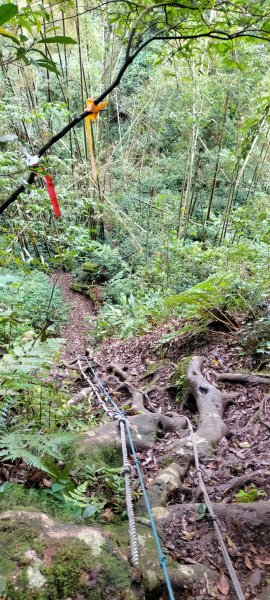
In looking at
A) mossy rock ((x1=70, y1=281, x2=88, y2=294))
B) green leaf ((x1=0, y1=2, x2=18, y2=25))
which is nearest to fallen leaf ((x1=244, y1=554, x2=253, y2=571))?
green leaf ((x1=0, y1=2, x2=18, y2=25))

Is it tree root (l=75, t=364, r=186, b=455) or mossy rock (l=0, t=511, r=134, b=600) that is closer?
mossy rock (l=0, t=511, r=134, b=600)

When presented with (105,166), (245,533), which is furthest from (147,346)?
(105,166)

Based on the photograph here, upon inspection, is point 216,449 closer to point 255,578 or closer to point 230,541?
point 230,541

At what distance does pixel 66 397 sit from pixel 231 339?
2035mm

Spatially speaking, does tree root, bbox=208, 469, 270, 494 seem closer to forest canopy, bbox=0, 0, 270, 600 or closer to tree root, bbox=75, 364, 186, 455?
forest canopy, bbox=0, 0, 270, 600

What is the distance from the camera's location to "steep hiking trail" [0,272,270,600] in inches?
57.1

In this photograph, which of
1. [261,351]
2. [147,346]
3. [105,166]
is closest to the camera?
[261,351]

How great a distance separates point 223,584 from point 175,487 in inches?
30.9

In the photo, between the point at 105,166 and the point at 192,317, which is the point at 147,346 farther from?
the point at 105,166

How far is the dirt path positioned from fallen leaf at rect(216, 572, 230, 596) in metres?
5.04

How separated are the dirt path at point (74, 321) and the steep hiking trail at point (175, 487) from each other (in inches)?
83.1

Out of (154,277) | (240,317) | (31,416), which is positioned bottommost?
(154,277)

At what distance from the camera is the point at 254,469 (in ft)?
9.02

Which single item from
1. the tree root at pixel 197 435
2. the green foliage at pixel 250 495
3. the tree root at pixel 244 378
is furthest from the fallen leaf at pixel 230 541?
the tree root at pixel 244 378
